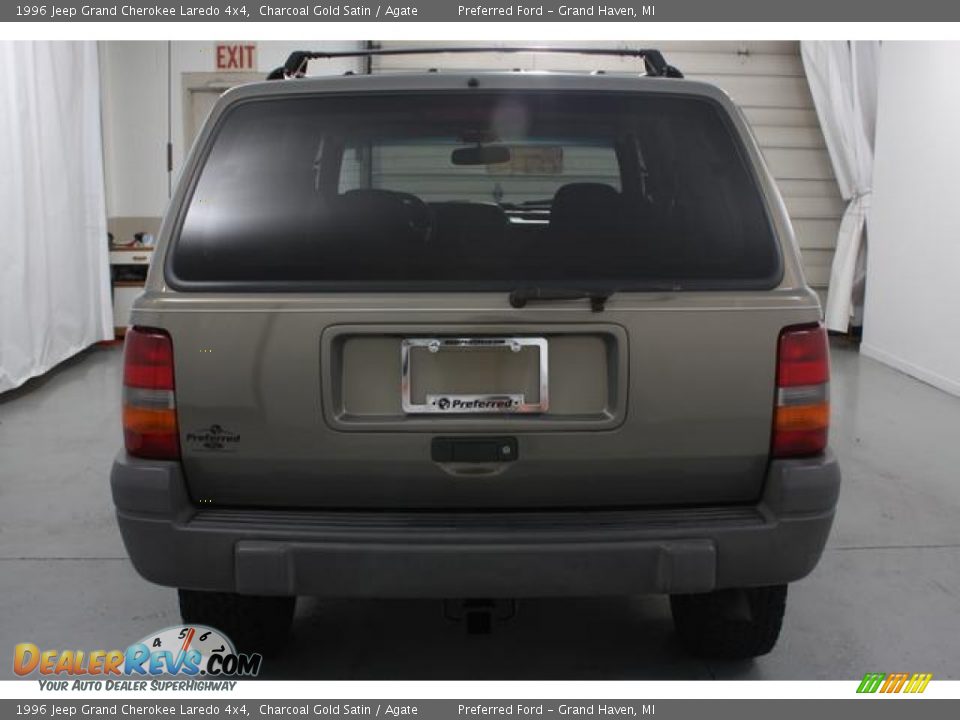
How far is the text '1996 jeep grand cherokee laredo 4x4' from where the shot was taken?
214 centimetres

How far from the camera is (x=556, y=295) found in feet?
6.97

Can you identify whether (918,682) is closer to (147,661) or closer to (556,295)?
(556,295)

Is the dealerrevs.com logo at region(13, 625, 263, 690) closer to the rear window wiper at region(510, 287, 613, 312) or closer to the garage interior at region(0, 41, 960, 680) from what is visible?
the garage interior at region(0, 41, 960, 680)

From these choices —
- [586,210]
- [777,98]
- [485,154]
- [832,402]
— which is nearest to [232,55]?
[777,98]

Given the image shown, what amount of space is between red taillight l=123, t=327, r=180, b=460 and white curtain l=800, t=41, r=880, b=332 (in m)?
7.55

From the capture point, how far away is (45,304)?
6.95 metres

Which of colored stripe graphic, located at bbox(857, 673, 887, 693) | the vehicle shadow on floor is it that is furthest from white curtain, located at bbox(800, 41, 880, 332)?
colored stripe graphic, located at bbox(857, 673, 887, 693)

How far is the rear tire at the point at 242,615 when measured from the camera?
102 inches

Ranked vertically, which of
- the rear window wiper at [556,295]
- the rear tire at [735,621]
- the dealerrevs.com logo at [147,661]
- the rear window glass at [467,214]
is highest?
the rear window glass at [467,214]

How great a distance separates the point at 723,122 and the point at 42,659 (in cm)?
228

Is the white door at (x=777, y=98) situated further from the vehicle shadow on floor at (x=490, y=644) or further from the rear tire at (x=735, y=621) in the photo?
the rear tire at (x=735, y=621)

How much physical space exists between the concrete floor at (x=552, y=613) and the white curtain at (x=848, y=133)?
4269 mm

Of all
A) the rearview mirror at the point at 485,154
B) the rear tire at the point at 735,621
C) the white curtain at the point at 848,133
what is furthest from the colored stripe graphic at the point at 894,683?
the white curtain at the point at 848,133

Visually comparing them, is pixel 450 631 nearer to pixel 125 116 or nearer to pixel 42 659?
pixel 42 659
